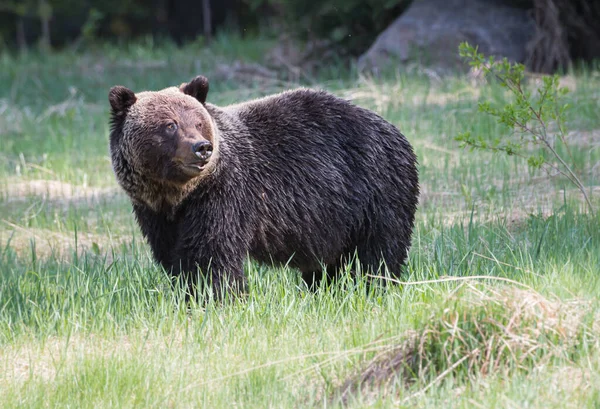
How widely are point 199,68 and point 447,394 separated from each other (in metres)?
11.9

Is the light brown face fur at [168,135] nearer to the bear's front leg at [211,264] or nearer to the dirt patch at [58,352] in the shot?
the bear's front leg at [211,264]

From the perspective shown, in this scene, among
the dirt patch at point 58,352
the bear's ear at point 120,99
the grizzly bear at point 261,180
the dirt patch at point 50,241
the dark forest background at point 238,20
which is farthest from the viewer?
the dark forest background at point 238,20

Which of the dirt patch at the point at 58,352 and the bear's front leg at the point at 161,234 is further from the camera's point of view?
the bear's front leg at the point at 161,234

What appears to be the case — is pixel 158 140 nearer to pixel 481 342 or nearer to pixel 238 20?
pixel 481 342

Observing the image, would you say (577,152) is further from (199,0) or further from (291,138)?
(199,0)

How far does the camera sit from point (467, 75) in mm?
11477

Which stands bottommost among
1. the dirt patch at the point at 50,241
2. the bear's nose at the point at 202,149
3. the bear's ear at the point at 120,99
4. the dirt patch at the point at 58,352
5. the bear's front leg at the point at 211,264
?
the dirt patch at the point at 50,241

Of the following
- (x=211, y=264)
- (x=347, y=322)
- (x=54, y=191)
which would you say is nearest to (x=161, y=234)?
(x=211, y=264)

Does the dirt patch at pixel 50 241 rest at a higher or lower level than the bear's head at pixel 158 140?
lower

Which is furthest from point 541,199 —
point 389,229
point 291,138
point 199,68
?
point 199,68

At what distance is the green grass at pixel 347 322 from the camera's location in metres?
3.93

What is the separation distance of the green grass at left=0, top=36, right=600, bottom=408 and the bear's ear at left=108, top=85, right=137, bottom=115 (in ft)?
3.26

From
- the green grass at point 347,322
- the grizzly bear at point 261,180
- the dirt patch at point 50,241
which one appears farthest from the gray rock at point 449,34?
the grizzly bear at point 261,180

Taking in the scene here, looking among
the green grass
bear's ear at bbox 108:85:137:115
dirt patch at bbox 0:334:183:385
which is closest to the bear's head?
bear's ear at bbox 108:85:137:115
